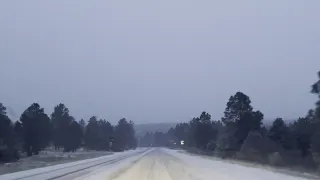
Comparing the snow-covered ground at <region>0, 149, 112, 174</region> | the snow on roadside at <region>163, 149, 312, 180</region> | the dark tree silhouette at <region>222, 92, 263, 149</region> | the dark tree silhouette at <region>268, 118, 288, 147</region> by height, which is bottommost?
the snow on roadside at <region>163, 149, 312, 180</region>

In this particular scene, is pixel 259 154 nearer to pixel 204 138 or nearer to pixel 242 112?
pixel 242 112

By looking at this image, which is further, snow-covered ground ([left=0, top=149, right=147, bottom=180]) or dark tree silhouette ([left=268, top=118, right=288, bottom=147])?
dark tree silhouette ([left=268, top=118, right=288, bottom=147])

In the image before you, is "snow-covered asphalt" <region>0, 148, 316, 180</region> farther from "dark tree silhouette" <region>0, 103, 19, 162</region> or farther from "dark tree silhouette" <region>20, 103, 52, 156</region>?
"dark tree silhouette" <region>20, 103, 52, 156</region>

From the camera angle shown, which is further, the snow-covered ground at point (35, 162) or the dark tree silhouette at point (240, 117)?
the dark tree silhouette at point (240, 117)

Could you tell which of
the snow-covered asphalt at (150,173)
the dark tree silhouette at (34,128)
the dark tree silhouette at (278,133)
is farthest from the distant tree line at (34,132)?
the dark tree silhouette at (278,133)

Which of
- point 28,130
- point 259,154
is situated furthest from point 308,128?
point 28,130

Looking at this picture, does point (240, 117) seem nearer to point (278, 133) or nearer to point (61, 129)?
point (278, 133)

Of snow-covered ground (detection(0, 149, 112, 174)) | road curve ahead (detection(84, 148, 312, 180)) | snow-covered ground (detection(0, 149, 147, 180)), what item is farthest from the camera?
snow-covered ground (detection(0, 149, 112, 174))

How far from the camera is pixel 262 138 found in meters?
86.0

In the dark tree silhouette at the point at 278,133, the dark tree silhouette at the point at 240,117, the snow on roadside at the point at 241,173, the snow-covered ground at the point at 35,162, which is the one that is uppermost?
the dark tree silhouette at the point at 240,117

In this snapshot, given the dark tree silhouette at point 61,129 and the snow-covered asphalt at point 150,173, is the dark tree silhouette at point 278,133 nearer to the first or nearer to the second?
the snow-covered asphalt at point 150,173

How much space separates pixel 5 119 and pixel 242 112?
41.5 meters

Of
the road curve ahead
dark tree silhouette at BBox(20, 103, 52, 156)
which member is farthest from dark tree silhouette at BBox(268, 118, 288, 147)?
dark tree silhouette at BBox(20, 103, 52, 156)

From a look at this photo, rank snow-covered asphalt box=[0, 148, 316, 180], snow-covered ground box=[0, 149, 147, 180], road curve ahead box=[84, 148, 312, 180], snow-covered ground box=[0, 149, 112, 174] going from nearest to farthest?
road curve ahead box=[84, 148, 312, 180] < snow-covered asphalt box=[0, 148, 316, 180] < snow-covered ground box=[0, 149, 147, 180] < snow-covered ground box=[0, 149, 112, 174]
